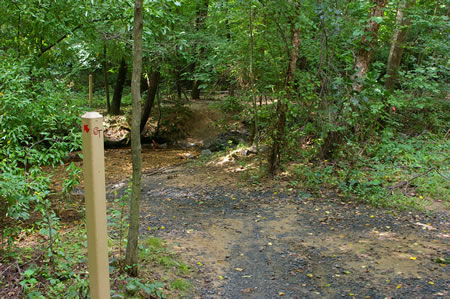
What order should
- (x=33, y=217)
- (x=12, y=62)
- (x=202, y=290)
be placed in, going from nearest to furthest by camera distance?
1. (x=202, y=290)
2. (x=12, y=62)
3. (x=33, y=217)

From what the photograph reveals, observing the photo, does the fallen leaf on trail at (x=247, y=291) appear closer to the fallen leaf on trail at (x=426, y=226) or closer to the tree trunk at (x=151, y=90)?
the fallen leaf on trail at (x=426, y=226)

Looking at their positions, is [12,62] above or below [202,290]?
above

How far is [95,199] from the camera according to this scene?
6.66ft

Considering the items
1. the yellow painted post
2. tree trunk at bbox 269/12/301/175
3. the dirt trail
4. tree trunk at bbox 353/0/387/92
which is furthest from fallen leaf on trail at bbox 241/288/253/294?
tree trunk at bbox 353/0/387/92

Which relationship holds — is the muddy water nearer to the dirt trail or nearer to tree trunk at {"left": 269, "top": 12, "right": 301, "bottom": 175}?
the dirt trail

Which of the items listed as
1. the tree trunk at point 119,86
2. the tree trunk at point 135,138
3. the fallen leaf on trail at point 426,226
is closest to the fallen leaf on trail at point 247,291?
the tree trunk at point 135,138

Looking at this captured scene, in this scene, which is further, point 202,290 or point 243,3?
point 243,3

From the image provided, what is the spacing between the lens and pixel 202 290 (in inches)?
150

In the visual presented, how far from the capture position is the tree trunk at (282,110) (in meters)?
7.25

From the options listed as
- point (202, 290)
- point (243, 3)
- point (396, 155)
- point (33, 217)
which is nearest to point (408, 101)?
point (396, 155)

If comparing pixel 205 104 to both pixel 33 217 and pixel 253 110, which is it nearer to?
pixel 253 110

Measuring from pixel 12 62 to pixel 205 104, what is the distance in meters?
10.3

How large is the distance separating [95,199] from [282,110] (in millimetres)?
5913

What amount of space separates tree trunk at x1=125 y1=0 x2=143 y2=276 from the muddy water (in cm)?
82
